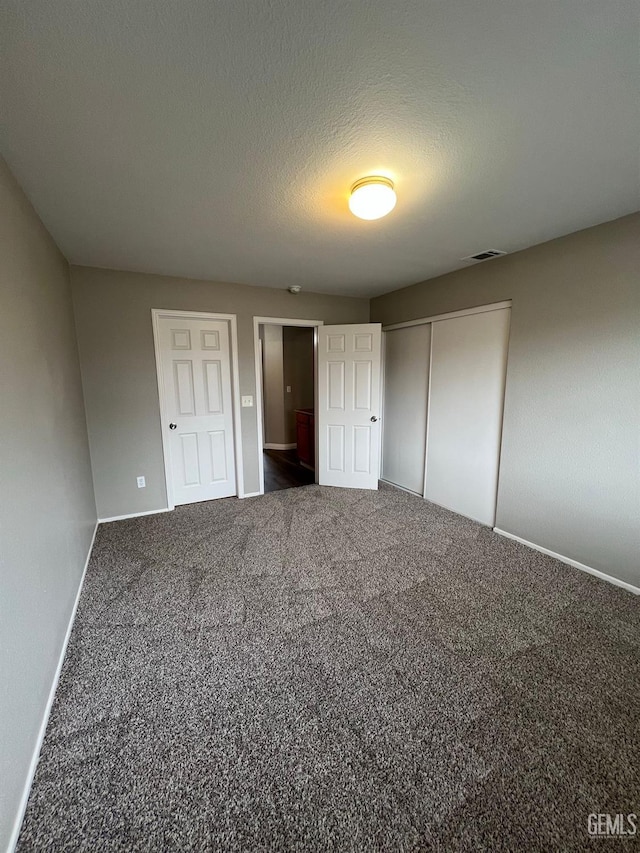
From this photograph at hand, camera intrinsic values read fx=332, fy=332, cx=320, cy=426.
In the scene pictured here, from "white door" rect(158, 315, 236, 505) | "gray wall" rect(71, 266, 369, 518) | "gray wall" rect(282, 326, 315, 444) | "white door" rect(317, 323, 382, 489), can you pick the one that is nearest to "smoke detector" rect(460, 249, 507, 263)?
"white door" rect(317, 323, 382, 489)

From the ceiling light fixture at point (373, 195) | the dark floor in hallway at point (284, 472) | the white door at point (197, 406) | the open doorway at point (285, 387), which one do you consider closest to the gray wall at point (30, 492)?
the white door at point (197, 406)

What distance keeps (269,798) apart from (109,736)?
2.29ft

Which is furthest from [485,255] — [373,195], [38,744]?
[38,744]

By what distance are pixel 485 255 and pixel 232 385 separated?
276 centimetres

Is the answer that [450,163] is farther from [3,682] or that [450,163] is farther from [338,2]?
[3,682]

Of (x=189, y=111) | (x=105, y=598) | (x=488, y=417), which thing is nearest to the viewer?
(x=189, y=111)

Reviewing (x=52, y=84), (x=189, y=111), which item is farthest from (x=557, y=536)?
(x=52, y=84)

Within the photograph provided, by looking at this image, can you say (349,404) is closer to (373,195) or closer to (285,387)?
(285,387)

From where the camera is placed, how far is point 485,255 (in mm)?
2805

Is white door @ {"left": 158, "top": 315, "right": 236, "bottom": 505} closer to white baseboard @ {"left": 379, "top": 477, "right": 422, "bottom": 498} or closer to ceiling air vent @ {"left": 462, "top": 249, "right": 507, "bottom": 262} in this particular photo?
white baseboard @ {"left": 379, "top": 477, "right": 422, "bottom": 498}

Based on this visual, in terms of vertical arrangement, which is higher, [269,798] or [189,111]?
[189,111]

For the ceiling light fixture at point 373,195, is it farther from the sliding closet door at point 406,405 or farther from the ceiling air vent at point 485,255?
the sliding closet door at point 406,405

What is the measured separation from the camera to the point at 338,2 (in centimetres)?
92

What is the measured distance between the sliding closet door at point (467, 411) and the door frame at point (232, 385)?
2162mm
